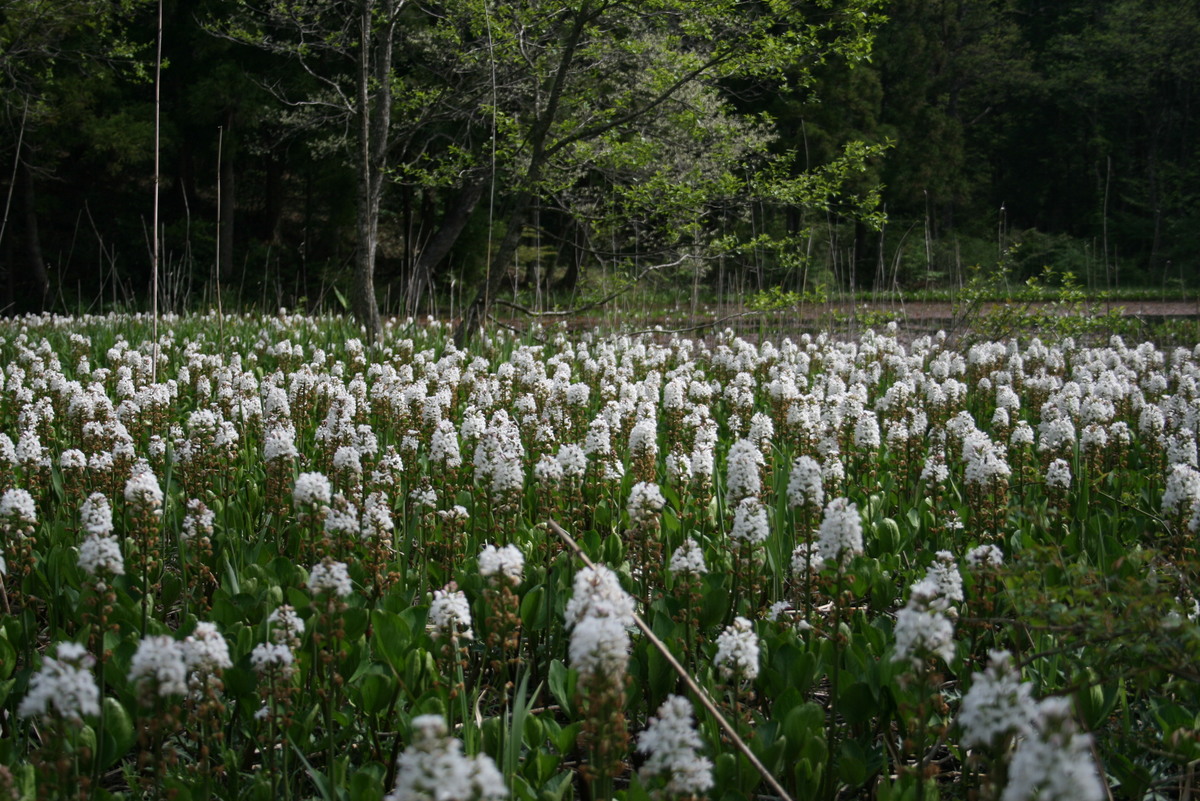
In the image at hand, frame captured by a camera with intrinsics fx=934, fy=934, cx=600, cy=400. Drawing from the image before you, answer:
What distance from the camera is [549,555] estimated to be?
3.44 m


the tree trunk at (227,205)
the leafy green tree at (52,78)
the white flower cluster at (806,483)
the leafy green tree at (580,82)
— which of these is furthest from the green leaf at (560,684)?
the tree trunk at (227,205)

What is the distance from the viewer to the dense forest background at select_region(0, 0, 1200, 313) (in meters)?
13.8

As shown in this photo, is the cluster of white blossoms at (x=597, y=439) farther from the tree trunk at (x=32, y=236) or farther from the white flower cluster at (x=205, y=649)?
the tree trunk at (x=32, y=236)

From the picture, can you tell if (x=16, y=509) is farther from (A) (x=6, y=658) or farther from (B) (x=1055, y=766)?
(B) (x=1055, y=766)

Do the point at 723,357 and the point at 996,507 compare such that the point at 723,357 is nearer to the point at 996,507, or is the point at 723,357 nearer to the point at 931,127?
the point at 996,507

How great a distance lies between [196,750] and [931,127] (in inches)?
1473

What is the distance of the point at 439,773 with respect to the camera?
1.24 meters

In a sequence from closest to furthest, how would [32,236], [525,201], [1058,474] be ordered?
[1058,474], [525,201], [32,236]

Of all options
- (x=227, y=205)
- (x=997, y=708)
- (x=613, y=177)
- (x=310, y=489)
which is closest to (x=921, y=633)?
(x=997, y=708)

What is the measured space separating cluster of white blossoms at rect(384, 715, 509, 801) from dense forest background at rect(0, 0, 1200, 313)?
6.46 m

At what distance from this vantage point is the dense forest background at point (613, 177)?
13844mm

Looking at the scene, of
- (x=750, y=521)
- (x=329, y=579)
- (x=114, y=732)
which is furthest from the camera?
(x=750, y=521)

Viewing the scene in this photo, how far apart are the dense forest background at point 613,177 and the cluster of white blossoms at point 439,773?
6.46 meters

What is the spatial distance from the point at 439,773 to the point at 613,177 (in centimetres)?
1148
